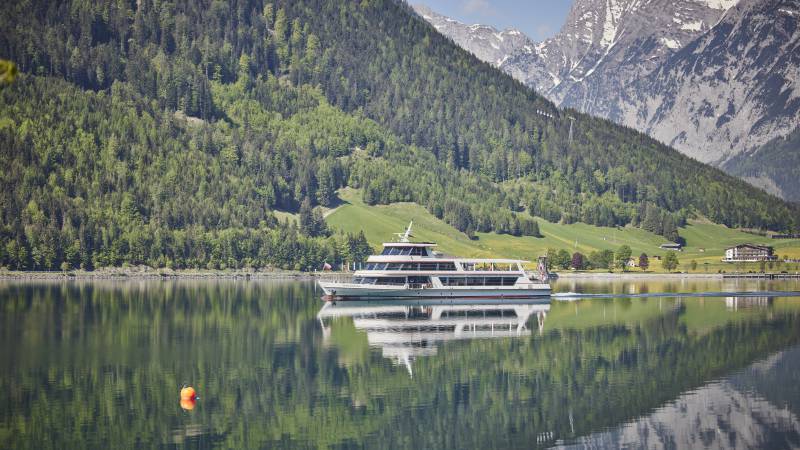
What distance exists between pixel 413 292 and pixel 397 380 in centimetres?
8118

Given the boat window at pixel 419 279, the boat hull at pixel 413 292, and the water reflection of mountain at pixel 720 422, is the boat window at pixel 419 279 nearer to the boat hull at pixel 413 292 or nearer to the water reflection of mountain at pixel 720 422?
the boat hull at pixel 413 292

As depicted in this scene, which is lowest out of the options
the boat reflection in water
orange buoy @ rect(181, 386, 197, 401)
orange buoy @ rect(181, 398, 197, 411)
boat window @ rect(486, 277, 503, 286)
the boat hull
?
orange buoy @ rect(181, 398, 197, 411)

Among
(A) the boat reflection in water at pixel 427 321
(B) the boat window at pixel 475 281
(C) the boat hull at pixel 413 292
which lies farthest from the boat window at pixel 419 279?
(B) the boat window at pixel 475 281

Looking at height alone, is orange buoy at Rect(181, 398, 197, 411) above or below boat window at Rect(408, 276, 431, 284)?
below

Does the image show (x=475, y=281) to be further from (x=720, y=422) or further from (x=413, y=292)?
(x=720, y=422)

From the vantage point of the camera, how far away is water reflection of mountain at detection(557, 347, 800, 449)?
66000mm

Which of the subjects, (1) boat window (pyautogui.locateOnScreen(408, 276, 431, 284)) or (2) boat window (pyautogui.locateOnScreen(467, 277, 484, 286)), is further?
(2) boat window (pyautogui.locateOnScreen(467, 277, 484, 286))

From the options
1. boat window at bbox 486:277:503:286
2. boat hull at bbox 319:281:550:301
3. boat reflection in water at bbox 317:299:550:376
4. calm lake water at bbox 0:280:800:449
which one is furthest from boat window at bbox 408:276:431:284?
calm lake water at bbox 0:280:800:449

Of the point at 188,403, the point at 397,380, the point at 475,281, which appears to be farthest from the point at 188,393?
the point at 475,281

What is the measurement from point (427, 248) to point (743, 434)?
343ft

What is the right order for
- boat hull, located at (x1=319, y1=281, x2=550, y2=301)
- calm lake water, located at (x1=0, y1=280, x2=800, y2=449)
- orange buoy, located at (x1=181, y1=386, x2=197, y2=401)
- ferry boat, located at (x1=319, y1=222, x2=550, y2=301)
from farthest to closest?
ferry boat, located at (x1=319, y1=222, x2=550, y2=301) → boat hull, located at (x1=319, y1=281, x2=550, y2=301) → orange buoy, located at (x1=181, y1=386, x2=197, y2=401) → calm lake water, located at (x1=0, y1=280, x2=800, y2=449)

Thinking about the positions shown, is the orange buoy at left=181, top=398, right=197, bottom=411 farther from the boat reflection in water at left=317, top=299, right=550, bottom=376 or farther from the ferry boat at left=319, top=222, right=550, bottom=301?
the ferry boat at left=319, top=222, right=550, bottom=301

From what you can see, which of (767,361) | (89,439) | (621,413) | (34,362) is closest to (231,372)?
(34,362)

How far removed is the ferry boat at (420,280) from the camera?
16625 centimetres
